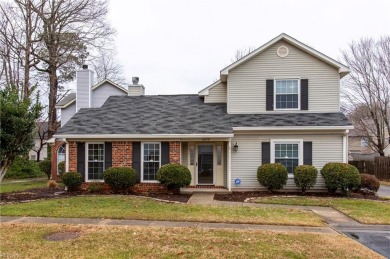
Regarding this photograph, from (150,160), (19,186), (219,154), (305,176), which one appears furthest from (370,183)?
(19,186)

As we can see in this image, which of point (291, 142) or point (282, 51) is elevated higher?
point (282, 51)

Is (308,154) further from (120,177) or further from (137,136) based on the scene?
(120,177)

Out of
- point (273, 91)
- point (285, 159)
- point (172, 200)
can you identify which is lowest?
point (172, 200)

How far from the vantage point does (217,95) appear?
57.1ft

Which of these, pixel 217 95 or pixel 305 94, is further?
pixel 217 95

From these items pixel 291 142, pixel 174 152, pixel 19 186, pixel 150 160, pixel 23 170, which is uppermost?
pixel 291 142

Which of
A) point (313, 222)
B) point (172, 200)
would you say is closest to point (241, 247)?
point (313, 222)

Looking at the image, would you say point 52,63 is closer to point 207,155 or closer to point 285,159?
point 207,155

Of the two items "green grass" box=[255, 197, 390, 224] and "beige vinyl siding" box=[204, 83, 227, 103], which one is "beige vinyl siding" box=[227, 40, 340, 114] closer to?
"beige vinyl siding" box=[204, 83, 227, 103]

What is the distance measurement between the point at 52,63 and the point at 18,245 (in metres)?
22.7

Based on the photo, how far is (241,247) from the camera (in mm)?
6508

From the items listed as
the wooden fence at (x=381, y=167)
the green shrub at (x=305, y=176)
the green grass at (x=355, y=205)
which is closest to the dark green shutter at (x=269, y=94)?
the green shrub at (x=305, y=176)

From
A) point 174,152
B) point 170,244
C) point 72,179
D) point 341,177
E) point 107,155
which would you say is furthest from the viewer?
point 107,155

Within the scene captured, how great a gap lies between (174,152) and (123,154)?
2307 mm
